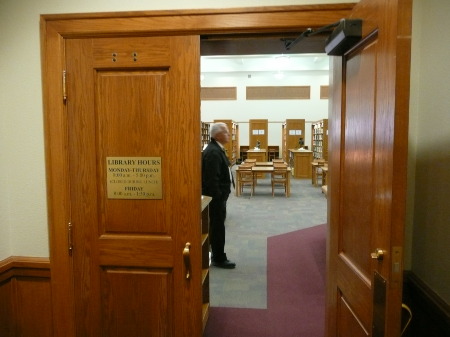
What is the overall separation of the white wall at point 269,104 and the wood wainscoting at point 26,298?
14.5 m

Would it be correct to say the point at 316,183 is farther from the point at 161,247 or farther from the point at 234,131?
the point at 161,247

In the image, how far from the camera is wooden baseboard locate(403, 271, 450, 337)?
4.51 ft

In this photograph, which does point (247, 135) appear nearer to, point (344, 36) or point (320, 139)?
point (320, 139)

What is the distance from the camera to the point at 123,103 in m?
1.74

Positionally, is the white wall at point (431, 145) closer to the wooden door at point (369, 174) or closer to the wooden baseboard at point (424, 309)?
the wooden baseboard at point (424, 309)

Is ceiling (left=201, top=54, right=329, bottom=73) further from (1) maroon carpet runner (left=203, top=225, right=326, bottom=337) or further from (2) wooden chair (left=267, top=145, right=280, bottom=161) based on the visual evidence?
(1) maroon carpet runner (left=203, top=225, right=326, bottom=337)

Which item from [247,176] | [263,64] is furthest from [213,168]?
[263,64]

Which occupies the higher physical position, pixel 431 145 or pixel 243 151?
pixel 431 145

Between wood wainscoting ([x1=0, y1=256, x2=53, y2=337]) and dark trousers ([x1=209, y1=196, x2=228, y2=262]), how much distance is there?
2056 millimetres

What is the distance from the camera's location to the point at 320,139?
13773 millimetres

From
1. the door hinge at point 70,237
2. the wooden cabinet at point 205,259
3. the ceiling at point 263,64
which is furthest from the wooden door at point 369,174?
the ceiling at point 263,64

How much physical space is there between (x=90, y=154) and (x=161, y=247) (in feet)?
2.11

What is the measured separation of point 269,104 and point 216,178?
12845 mm

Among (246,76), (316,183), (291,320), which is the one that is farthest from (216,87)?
(291,320)
